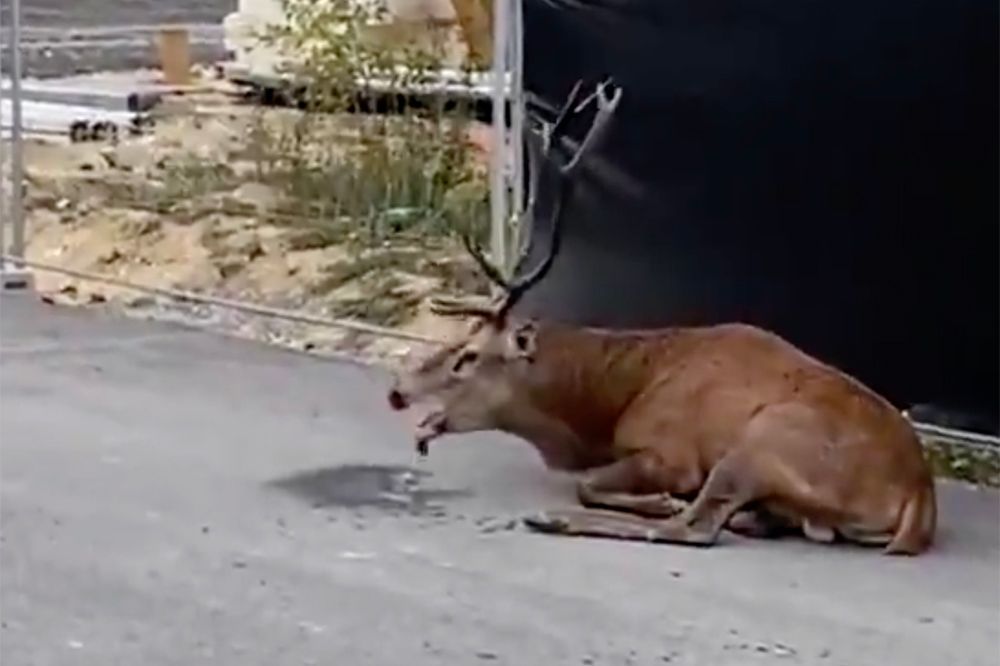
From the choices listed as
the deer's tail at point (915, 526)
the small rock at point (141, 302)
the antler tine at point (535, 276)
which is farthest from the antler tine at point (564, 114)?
the small rock at point (141, 302)

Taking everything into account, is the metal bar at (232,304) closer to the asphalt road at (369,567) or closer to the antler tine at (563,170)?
the antler tine at (563,170)

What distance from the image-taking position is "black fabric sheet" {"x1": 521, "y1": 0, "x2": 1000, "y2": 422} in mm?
7613

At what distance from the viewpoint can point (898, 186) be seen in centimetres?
775

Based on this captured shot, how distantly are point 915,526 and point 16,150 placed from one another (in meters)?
5.70

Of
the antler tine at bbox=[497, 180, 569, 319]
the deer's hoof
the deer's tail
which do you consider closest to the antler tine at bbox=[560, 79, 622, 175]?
the antler tine at bbox=[497, 180, 569, 319]

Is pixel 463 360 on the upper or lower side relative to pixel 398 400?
upper

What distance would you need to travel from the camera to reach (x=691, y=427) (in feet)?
22.5

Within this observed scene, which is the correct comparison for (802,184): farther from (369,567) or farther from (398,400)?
(369,567)

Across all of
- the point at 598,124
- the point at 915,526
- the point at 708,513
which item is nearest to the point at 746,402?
the point at 708,513

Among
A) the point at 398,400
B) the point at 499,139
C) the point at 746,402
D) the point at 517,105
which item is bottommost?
the point at 398,400

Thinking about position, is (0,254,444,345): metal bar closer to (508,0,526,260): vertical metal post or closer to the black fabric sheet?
(508,0,526,260): vertical metal post

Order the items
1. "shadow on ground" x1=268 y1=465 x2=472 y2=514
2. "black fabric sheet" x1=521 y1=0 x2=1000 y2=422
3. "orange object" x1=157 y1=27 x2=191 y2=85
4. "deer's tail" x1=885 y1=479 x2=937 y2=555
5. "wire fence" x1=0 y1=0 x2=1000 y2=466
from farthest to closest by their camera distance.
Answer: "orange object" x1=157 y1=27 x2=191 y2=85
"wire fence" x1=0 y1=0 x2=1000 y2=466
"black fabric sheet" x1=521 y1=0 x2=1000 y2=422
"shadow on ground" x1=268 y1=465 x2=472 y2=514
"deer's tail" x1=885 y1=479 x2=937 y2=555

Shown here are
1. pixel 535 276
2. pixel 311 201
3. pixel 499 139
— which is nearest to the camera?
pixel 535 276

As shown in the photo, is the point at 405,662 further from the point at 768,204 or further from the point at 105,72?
the point at 105,72
